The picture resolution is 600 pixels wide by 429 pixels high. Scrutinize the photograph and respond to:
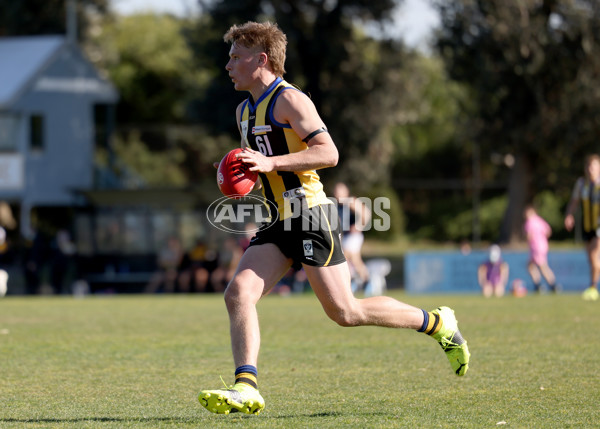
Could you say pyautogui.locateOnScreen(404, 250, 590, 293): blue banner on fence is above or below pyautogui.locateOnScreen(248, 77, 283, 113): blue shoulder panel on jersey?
below

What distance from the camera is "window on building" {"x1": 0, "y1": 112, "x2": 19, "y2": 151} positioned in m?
34.3

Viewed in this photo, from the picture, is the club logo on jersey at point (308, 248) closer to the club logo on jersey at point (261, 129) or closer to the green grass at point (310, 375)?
the club logo on jersey at point (261, 129)

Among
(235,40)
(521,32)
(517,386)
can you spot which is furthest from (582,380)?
(521,32)

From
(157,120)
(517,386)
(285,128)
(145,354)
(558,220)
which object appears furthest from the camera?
(157,120)

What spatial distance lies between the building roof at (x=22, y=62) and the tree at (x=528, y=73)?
14.2 metres

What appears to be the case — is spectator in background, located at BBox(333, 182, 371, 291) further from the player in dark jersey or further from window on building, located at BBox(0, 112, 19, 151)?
window on building, located at BBox(0, 112, 19, 151)

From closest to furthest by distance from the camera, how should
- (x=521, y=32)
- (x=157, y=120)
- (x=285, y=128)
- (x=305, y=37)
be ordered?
(x=285, y=128) → (x=521, y=32) → (x=305, y=37) → (x=157, y=120)

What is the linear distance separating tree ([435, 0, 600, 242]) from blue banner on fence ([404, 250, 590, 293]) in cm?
888

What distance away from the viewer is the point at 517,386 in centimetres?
700

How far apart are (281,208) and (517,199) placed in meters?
28.5

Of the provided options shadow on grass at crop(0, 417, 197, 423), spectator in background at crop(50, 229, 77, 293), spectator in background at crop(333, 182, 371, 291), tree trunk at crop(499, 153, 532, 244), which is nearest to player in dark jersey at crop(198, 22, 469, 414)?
shadow on grass at crop(0, 417, 197, 423)

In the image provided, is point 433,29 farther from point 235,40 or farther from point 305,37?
point 235,40

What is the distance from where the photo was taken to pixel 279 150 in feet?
20.1

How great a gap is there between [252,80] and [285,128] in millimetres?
402
